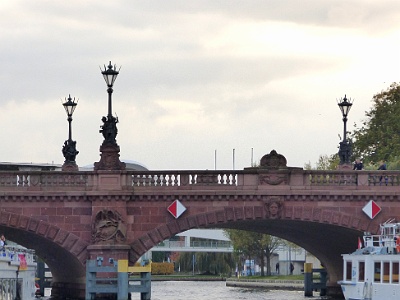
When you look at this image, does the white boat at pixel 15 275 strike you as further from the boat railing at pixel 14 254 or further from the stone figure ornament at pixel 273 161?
the stone figure ornament at pixel 273 161

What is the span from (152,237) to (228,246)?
342 feet

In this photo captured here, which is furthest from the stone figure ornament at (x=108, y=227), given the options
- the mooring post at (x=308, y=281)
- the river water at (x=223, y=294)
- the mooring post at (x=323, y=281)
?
the mooring post at (x=323, y=281)

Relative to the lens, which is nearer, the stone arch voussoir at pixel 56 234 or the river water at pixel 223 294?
the stone arch voussoir at pixel 56 234

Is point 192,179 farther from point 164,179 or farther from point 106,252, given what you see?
point 106,252

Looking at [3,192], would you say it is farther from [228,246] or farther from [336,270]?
[228,246]

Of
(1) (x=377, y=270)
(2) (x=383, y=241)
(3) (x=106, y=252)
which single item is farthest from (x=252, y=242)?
(1) (x=377, y=270)

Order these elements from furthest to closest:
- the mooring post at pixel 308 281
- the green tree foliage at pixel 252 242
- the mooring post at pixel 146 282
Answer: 1. the green tree foliage at pixel 252 242
2. the mooring post at pixel 308 281
3. the mooring post at pixel 146 282

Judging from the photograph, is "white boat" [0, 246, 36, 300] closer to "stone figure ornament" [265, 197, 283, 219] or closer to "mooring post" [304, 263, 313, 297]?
"stone figure ornament" [265, 197, 283, 219]

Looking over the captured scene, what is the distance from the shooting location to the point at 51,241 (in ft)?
276

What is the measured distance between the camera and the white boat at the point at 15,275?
67188 millimetres

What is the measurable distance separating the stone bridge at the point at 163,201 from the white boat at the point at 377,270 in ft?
16.7

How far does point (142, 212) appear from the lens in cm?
8300

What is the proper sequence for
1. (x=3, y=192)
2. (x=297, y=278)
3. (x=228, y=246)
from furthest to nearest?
(x=228, y=246)
(x=297, y=278)
(x=3, y=192)

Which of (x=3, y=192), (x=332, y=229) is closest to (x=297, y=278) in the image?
(x=332, y=229)
